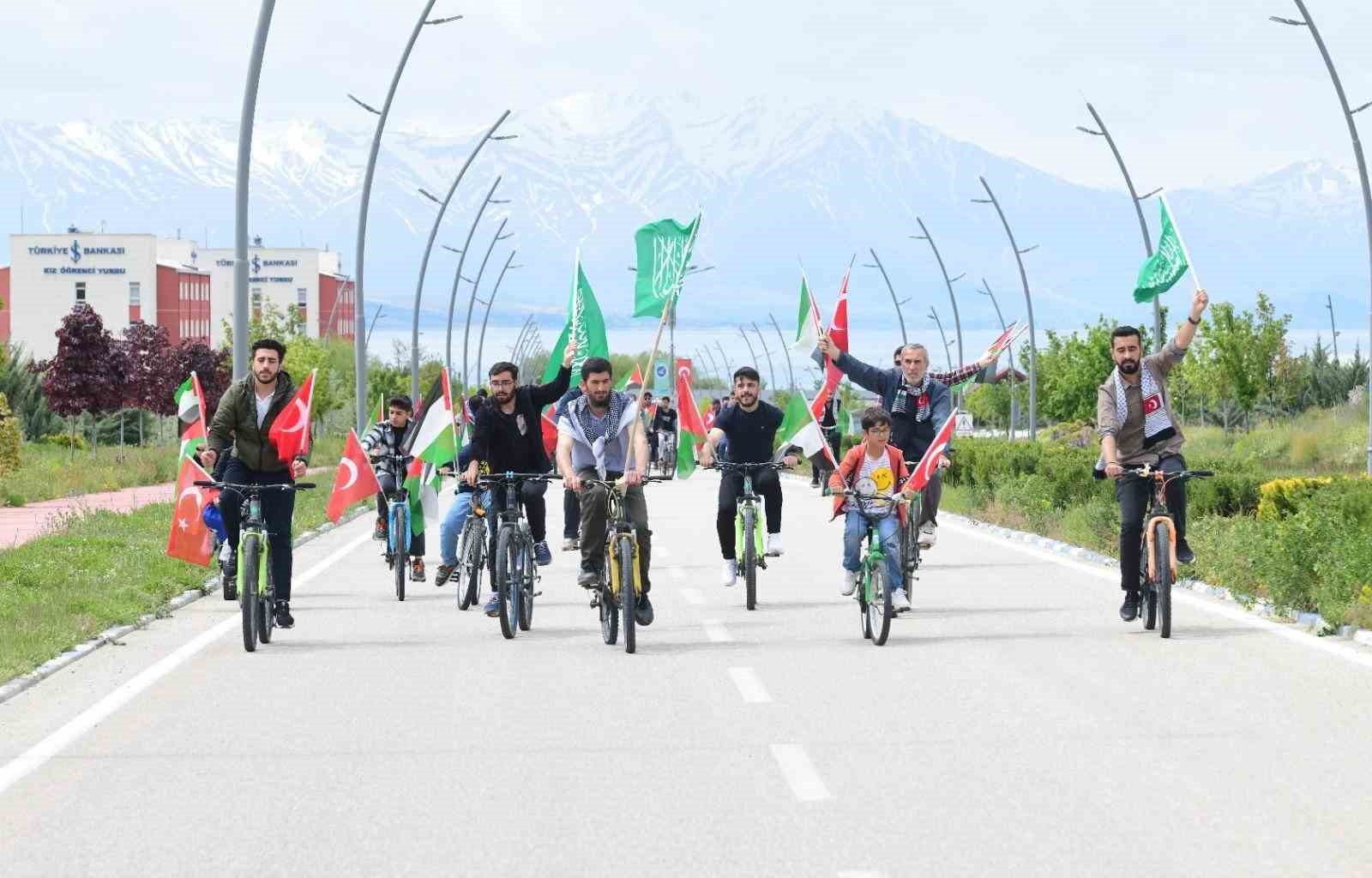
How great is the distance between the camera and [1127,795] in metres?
8.01

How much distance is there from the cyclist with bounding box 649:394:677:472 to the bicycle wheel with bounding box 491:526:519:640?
27.7 metres

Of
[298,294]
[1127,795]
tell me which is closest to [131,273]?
[298,294]

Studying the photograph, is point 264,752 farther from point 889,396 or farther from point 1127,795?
point 889,396

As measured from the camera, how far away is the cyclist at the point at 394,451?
18000 mm

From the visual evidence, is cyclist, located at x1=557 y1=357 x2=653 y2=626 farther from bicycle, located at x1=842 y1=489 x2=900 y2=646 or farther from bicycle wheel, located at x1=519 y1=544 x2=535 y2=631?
bicycle, located at x1=842 y1=489 x2=900 y2=646

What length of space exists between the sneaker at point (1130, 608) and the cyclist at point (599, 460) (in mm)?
3057


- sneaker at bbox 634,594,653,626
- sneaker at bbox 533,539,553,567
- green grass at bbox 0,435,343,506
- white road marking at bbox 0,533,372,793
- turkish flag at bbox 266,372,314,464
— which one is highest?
turkish flag at bbox 266,372,314,464

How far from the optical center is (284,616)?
13758 mm

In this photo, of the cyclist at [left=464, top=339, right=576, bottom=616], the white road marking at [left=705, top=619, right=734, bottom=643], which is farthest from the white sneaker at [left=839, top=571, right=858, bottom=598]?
the cyclist at [left=464, top=339, right=576, bottom=616]

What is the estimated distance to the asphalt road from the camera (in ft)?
23.3

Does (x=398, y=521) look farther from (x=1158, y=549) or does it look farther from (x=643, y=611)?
(x=1158, y=549)

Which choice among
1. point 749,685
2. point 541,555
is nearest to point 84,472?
point 541,555

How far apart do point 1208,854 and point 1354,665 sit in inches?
208

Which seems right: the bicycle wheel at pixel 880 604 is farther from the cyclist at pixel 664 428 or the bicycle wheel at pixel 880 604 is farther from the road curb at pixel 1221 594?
the cyclist at pixel 664 428
